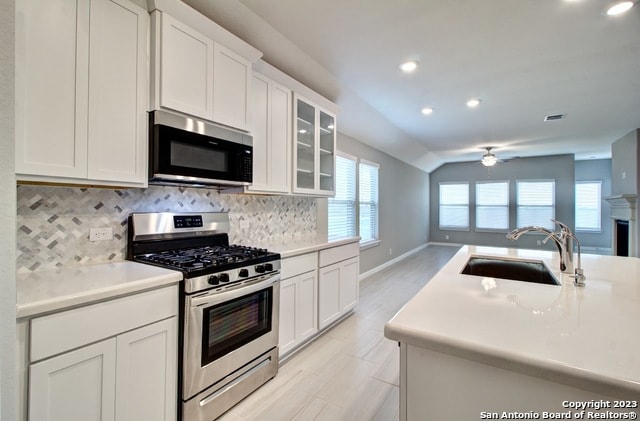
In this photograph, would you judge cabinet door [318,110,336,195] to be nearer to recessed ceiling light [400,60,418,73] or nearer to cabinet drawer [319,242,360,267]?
cabinet drawer [319,242,360,267]

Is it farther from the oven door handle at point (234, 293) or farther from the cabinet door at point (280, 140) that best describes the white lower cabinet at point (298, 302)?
the cabinet door at point (280, 140)

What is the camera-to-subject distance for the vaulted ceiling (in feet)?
6.70

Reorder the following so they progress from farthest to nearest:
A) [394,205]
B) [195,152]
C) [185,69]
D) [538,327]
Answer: [394,205]
[195,152]
[185,69]
[538,327]

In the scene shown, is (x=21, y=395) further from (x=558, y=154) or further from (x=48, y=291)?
(x=558, y=154)

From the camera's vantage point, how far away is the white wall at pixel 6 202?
74cm

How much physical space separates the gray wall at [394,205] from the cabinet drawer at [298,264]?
235 cm

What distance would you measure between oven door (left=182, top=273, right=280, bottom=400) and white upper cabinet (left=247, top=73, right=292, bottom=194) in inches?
35.8

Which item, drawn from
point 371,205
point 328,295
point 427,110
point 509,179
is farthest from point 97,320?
point 509,179

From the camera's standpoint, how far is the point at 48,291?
1.24m

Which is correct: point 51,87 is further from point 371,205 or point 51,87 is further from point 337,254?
point 371,205

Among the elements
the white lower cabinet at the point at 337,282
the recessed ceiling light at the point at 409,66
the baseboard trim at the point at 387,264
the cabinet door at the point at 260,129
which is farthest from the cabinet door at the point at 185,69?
the baseboard trim at the point at 387,264

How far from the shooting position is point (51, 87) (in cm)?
137

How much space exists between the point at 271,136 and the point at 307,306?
1.64 metres

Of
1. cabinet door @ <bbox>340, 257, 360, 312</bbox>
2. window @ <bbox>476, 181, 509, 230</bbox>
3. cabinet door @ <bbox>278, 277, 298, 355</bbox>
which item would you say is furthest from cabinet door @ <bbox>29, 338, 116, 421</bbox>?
window @ <bbox>476, 181, 509, 230</bbox>
